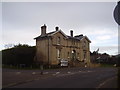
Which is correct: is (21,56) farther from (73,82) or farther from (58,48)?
(73,82)

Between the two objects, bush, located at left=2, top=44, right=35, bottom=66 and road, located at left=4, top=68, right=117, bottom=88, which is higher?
bush, located at left=2, top=44, right=35, bottom=66

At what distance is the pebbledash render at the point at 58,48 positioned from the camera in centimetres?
4703

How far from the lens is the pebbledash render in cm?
4703

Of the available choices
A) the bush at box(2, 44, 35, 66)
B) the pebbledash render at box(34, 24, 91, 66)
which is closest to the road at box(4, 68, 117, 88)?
the pebbledash render at box(34, 24, 91, 66)

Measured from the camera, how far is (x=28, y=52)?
160 ft

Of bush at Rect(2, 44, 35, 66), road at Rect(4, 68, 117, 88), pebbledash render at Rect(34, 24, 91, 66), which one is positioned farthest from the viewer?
bush at Rect(2, 44, 35, 66)

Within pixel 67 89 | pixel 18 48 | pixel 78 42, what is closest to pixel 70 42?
pixel 78 42

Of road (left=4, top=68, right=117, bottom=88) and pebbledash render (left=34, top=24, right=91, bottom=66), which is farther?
pebbledash render (left=34, top=24, right=91, bottom=66)

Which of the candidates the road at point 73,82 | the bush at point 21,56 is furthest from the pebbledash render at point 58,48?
the road at point 73,82

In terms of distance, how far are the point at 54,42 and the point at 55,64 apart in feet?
15.7

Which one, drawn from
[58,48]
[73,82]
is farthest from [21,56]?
[73,82]

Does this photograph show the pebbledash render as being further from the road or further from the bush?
the road

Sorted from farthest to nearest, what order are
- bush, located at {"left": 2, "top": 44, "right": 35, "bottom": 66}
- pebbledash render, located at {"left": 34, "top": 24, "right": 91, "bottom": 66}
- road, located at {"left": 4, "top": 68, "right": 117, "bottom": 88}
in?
bush, located at {"left": 2, "top": 44, "right": 35, "bottom": 66} < pebbledash render, located at {"left": 34, "top": 24, "right": 91, "bottom": 66} < road, located at {"left": 4, "top": 68, "right": 117, "bottom": 88}

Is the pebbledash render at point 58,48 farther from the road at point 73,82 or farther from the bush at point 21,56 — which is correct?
the road at point 73,82
